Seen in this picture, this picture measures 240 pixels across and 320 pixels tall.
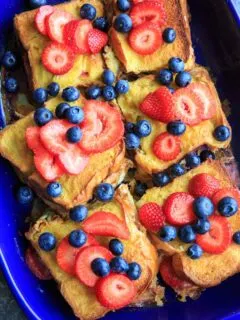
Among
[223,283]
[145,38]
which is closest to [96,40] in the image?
[145,38]

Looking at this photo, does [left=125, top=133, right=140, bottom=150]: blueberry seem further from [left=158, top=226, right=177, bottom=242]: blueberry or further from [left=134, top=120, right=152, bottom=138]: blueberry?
[left=158, top=226, right=177, bottom=242]: blueberry

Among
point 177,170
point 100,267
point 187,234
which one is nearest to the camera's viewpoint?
point 100,267

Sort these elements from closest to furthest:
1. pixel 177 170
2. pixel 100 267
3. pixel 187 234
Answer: pixel 100 267
pixel 187 234
pixel 177 170

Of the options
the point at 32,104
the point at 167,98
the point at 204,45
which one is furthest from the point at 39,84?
the point at 204,45

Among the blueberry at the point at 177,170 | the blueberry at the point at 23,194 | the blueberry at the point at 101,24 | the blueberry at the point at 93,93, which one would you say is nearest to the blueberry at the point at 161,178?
the blueberry at the point at 177,170

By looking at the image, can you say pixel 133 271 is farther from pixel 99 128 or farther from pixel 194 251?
pixel 99 128
